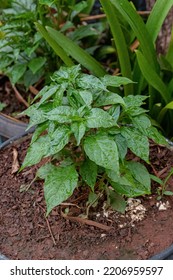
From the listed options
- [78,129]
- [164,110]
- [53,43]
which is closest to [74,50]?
[53,43]

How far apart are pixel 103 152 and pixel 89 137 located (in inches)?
2.5

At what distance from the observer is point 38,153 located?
4.90 feet

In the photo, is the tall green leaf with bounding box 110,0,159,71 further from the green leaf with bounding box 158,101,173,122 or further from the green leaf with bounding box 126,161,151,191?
the green leaf with bounding box 126,161,151,191

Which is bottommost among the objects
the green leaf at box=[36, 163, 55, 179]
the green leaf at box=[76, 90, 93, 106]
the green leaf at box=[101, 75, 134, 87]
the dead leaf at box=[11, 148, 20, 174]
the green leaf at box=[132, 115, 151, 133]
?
the dead leaf at box=[11, 148, 20, 174]

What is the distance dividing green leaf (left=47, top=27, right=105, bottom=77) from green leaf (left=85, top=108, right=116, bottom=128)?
1.70ft

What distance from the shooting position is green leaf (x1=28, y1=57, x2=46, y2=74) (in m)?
2.12

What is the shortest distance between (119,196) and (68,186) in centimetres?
19

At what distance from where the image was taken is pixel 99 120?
1438 mm

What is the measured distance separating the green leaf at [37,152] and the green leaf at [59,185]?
63 millimetres

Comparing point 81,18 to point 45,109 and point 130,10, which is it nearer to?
point 130,10

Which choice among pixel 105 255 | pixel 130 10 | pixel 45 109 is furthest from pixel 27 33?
pixel 105 255

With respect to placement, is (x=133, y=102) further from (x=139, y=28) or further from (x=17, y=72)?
(x=17, y=72)

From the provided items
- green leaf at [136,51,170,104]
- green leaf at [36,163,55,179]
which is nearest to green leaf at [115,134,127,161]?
→ green leaf at [36,163,55,179]

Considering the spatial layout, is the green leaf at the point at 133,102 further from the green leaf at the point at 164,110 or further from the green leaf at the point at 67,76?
the green leaf at the point at 164,110
